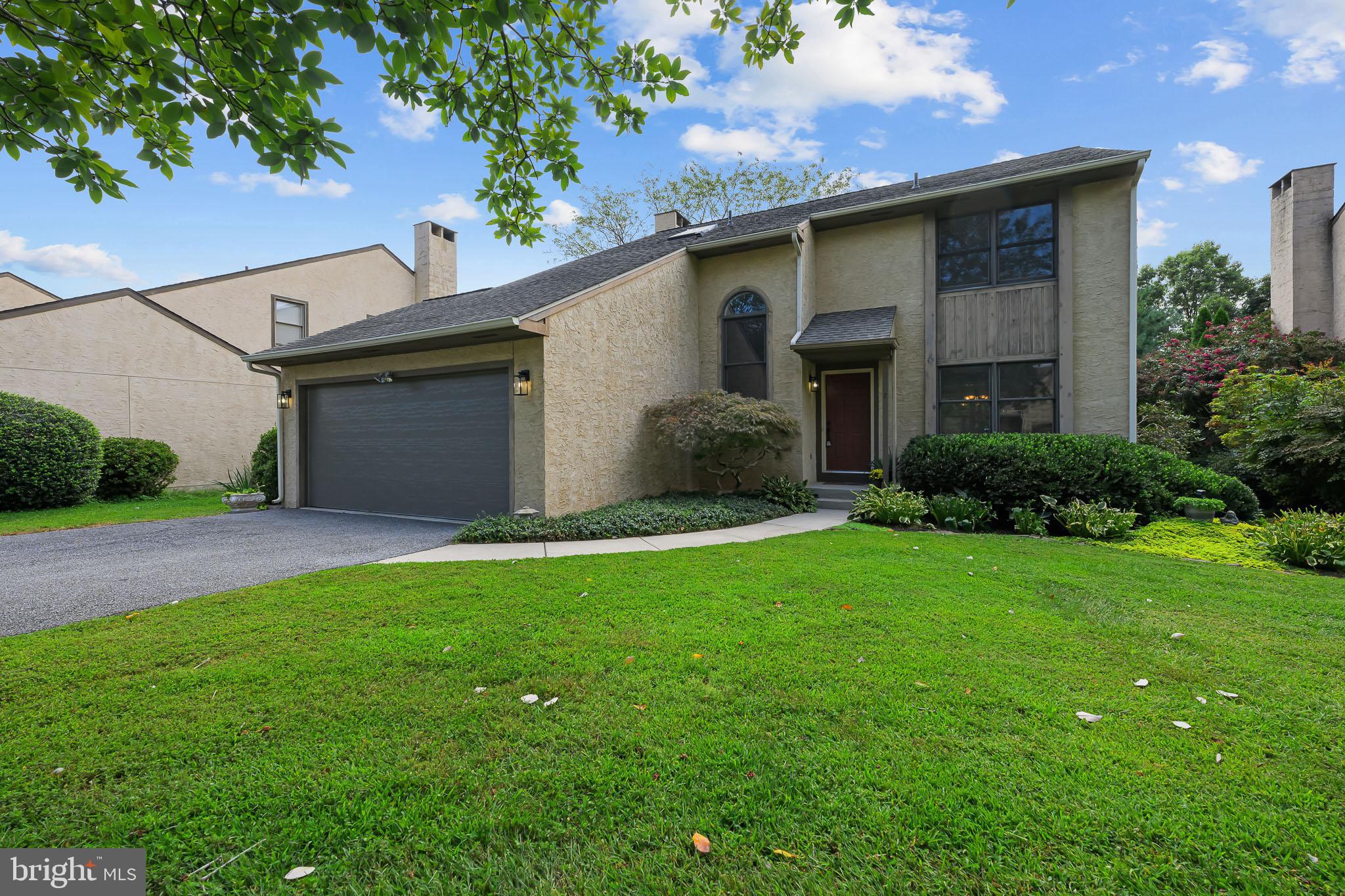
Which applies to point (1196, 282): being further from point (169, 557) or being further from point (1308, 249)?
point (169, 557)

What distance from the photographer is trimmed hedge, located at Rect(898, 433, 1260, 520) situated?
778cm

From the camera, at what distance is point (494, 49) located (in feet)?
11.9

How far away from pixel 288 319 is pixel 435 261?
4.66m

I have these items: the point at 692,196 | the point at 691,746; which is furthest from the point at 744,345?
the point at 692,196

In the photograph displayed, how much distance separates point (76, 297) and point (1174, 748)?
57.0ft

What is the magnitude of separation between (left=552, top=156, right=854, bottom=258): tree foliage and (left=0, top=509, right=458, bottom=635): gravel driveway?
58.4 feet

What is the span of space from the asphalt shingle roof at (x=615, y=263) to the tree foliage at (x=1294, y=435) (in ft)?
13.9

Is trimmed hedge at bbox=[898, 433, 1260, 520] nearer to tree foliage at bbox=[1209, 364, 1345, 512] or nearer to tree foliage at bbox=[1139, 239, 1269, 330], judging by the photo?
tree foliage at bbox=[1209, 364, 1345, 512]

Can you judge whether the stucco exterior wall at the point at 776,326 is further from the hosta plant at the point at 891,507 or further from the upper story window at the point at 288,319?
the upper story window at the point at 288,319

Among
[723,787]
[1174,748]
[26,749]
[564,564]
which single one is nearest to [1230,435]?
[1174,748]

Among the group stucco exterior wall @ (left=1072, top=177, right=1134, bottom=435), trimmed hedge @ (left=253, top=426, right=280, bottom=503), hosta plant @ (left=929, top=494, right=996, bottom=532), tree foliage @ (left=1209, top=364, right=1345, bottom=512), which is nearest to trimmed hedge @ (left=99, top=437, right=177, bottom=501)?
trimmed hedge @ (left=253, top=426, right=280, bottom=503)

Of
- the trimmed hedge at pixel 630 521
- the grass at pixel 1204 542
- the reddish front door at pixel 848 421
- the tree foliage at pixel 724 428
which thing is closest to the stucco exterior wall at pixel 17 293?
the trimmed hedge at pixel 630 521

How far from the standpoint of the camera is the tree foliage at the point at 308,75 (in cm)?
252

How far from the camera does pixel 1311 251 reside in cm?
1406
